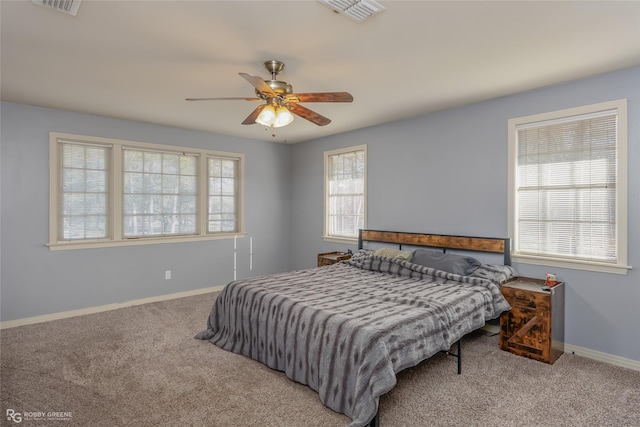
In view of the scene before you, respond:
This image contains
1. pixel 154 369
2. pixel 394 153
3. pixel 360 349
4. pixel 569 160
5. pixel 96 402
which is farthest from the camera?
pixel 394 153

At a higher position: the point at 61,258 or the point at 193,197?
the point at 193,197

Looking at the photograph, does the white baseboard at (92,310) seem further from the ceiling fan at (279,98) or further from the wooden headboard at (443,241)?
the ceiling fan at (279,98)

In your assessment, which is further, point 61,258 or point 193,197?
point 193,197

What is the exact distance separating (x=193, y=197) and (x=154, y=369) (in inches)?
118

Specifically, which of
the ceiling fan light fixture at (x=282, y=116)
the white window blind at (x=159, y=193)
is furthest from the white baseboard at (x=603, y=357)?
the white window blind at (x=159, y=193)

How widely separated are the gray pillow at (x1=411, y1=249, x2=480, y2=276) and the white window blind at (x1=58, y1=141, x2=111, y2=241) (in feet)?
13.4

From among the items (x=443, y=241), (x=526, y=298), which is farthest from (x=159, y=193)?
(x=526, y=298)

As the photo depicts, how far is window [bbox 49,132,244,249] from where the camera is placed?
4.29 meters

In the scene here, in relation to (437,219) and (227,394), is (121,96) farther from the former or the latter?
(437,219)

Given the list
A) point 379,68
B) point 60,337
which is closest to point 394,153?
point 379,68

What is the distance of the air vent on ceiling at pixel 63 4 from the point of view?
6.48 feet

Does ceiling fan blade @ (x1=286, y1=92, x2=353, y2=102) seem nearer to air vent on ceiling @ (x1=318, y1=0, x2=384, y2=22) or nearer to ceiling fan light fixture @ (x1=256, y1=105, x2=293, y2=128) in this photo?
ceiling fan light fixture @ (x1=256, y1=105, x2=293, y2=128)

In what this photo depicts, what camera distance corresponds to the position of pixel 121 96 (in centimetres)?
367

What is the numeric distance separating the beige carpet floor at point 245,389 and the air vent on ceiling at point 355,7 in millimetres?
2523
